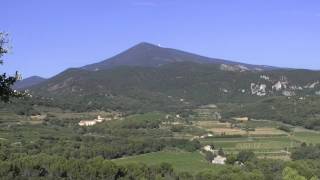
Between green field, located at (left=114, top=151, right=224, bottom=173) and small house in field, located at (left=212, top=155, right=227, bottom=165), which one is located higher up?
small house in field, located at (left=212, top=155, right=227, bottom=165)

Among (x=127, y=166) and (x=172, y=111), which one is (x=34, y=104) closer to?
(x=172, y=111)

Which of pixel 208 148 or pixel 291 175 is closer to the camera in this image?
pixel 291 175

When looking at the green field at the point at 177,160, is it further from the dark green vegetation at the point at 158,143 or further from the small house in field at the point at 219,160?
the small house in field at the point at 219,160

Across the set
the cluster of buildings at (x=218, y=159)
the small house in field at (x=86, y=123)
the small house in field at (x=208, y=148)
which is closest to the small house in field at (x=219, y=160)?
the cluster of buildings at (x=218, y=159)

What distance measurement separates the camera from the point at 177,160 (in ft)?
271

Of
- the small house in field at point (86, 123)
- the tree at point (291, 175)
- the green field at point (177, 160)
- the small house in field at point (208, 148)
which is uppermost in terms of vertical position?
the tree at point (291, 175)

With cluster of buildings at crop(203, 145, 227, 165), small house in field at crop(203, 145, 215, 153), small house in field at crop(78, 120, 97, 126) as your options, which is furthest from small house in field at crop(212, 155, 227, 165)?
small house in field at crop(78, 120, 97, 126)

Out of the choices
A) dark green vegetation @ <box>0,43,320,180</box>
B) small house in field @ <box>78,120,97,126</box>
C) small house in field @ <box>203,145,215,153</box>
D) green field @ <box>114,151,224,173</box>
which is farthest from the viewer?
small house in field @ <box>78,120,97,126</box>

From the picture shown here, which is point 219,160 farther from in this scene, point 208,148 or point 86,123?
point 86,123

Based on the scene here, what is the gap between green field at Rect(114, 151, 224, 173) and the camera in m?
75.0

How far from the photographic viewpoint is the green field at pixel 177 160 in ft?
246

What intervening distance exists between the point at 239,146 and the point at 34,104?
6941cm

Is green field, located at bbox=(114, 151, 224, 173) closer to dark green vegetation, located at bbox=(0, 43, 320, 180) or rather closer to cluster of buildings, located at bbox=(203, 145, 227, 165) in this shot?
dark green vegetation, located at bbox=(0, 43, 320, 180)

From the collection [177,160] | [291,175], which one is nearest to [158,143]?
[177,160]
